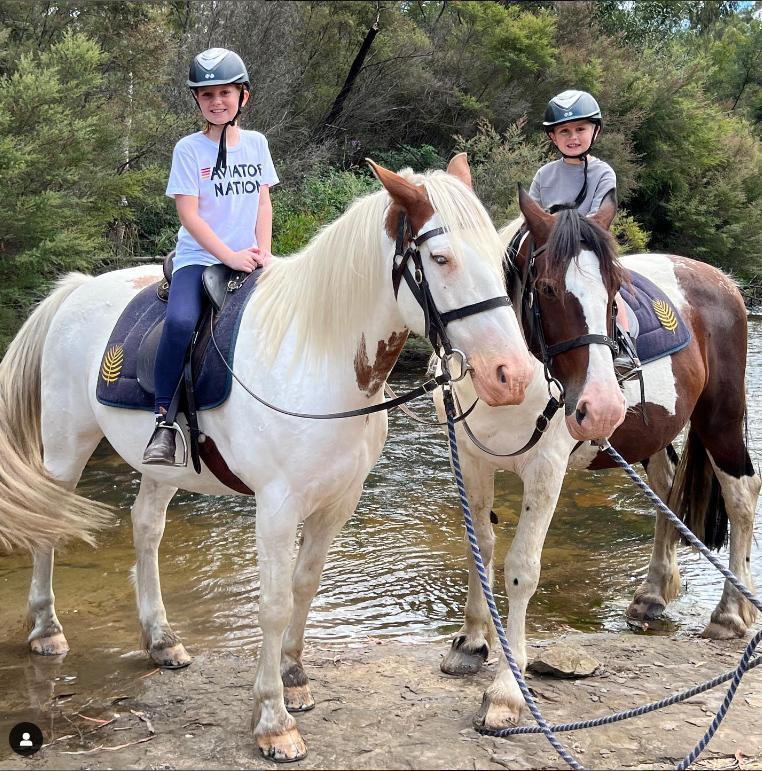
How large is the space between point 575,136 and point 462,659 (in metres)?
2.64

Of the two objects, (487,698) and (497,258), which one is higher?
(497,258)

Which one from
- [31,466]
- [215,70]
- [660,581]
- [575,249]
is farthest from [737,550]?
[31,466]

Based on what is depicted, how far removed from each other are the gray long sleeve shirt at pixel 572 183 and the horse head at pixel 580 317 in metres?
0.69

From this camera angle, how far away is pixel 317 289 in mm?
2902

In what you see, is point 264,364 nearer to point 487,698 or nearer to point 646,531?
point 487,698

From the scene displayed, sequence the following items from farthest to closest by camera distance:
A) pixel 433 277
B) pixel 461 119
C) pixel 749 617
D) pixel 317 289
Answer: pixel 461 119, pixel 749 617, pixel 317 289, pixel 433 277

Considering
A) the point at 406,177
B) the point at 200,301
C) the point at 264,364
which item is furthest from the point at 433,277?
the point at 200,301

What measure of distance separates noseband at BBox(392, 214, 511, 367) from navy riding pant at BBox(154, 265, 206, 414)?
981 millimetres

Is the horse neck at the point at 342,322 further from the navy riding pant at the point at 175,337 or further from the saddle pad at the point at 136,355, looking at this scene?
the navy riding pant at the point at 175,337

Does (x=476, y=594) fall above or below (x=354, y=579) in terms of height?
above

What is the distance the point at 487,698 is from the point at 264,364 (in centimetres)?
170

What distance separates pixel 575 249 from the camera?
286 cm

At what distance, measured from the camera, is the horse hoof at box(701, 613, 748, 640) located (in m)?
4.39

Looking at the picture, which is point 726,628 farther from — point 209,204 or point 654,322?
point 209,204
